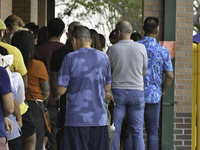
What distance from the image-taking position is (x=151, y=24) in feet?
22.9

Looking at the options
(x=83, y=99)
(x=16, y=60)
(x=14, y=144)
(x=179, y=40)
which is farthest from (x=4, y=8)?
(x=14, y=144)

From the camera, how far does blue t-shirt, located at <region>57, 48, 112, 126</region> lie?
17.4 feet

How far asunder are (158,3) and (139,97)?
2.13 meters

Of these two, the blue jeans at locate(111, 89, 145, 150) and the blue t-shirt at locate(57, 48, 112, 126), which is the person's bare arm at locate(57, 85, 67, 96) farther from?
the blue jeans at locate(111, 89, 145, 150)

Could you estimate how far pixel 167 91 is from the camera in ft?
26.1

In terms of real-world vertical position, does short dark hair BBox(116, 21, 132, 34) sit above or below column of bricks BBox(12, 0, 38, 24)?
below

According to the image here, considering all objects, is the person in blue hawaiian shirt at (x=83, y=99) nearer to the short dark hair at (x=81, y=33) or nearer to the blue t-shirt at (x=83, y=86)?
the blue t-shirt at (x=83, y=86)

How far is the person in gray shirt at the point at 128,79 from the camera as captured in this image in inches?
258

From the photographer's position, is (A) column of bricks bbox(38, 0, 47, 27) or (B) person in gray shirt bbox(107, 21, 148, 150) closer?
(B) person in gray shirt bbox(107, 21, 148, 150)

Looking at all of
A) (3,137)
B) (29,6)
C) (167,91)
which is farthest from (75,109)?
(29,6)

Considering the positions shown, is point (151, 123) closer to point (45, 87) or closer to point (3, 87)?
point (45, 87)

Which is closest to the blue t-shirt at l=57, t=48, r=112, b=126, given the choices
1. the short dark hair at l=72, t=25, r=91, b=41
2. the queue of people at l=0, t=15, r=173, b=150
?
the queue of people at l=0, t=15, r=173, b=150

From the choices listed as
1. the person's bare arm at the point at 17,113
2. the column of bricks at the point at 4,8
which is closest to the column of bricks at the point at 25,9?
the column of bricks at the point at 4,8

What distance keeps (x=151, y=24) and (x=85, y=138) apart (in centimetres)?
230
